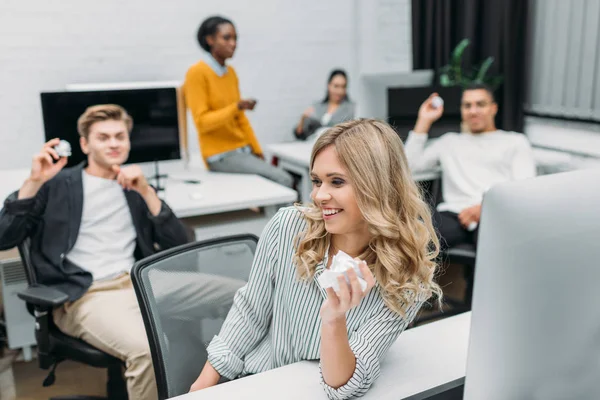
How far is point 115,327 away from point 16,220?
0.46m

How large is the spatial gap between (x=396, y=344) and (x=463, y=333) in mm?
162

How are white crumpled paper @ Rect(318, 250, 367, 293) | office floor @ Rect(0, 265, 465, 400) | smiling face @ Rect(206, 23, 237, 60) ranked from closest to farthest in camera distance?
white crumpled paper @ Rect(318, 250, 367, 293)
office floor @ Rect(0, 265, 465, 400)
smiling face @ Rect(206, 23, 237, 60)

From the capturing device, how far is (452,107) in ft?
10.8

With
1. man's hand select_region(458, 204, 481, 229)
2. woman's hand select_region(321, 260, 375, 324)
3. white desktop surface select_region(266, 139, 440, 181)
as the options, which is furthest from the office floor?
woman's hand select_region(321, 260, 375, 324)

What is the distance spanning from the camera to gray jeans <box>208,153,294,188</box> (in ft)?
10.4

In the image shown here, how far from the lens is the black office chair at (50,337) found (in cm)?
185

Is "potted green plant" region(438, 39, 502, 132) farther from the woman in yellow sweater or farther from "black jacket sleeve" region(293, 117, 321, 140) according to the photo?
the woman in yellow sweater

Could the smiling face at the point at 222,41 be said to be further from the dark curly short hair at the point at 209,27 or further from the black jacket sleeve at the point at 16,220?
the black jacket sleeve at the point at 16,220

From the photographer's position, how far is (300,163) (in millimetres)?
3391

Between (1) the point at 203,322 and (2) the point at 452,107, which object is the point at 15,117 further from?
(1) the point at 203,322

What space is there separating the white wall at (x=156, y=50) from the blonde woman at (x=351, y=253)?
8.39ft

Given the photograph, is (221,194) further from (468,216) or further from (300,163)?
(468,216)

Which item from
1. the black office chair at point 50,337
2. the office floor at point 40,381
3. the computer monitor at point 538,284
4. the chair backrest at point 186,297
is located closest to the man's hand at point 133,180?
the black office chair at point 50,337

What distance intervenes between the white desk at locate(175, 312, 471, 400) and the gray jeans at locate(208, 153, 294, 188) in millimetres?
1892
